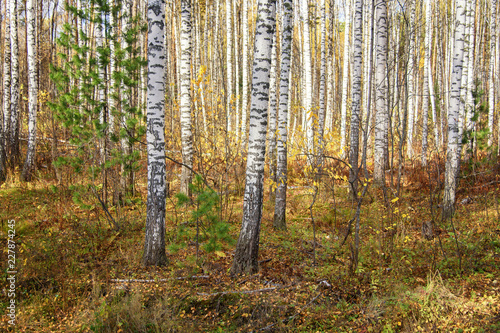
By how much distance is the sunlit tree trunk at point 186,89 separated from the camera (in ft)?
24.4

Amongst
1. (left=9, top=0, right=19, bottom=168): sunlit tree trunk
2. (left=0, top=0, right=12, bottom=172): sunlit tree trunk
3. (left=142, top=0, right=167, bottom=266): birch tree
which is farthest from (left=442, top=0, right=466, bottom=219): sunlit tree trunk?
(left=0, top=0, right=12, bottom=172): sunlit tree trunk

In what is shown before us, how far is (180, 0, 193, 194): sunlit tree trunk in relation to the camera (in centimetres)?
745

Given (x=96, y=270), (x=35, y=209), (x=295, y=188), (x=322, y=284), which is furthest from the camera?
(x=295, y=188)

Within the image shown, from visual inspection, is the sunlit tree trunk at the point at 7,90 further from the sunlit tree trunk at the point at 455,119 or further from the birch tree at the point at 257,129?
the sunlit tree trunk at the point at 455,119

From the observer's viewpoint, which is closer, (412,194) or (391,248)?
(391,248)

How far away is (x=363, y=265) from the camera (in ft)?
15.3

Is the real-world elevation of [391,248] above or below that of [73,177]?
below

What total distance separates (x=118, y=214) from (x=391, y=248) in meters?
5.11

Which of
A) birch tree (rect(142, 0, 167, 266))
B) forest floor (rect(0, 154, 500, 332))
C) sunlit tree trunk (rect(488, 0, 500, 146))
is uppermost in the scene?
sunlit tree trunk (rect(488, 0, 500, 146))

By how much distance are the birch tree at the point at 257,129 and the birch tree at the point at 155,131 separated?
1.26m

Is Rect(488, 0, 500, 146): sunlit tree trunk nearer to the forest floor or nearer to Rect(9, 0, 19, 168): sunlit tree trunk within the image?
the forest floor

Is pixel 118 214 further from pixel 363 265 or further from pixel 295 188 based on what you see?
pixel 295 188

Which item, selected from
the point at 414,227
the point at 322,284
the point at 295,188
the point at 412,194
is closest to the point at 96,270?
the point at 322,284

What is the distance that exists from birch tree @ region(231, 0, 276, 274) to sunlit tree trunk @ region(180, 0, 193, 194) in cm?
351
